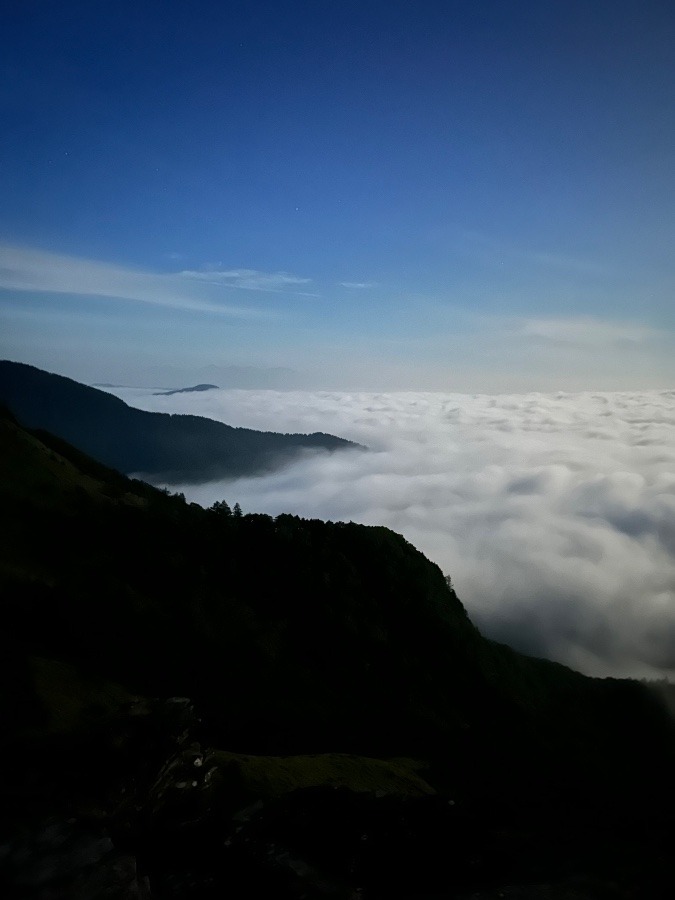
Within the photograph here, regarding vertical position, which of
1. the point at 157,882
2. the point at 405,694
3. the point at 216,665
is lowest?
the point at 405,694

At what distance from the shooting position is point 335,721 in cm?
11706

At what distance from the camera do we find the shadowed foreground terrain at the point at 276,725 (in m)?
30.9

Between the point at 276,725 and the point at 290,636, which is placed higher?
the point at 290,636

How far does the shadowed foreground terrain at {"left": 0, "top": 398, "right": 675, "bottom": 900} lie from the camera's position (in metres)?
30.9

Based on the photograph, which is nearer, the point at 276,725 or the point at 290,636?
the point at 276,725

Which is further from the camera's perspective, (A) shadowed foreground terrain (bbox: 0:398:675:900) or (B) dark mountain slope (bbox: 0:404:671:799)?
(B) dark mountain slope (bbox: 0:404:671:799)

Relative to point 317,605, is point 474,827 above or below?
above

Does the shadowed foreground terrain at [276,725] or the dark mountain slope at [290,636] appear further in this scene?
the dark mountain slope at [290,636]

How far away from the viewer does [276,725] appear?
104 meters

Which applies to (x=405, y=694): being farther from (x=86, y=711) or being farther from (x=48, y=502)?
(x=48, y=502)

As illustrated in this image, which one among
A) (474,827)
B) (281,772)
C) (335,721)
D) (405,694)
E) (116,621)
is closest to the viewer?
(474,827)

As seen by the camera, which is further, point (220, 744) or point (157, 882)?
point (220, 744)

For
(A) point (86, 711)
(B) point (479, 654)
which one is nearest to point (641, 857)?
(A) point (86, 711)

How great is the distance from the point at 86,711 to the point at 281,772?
30.2 m
